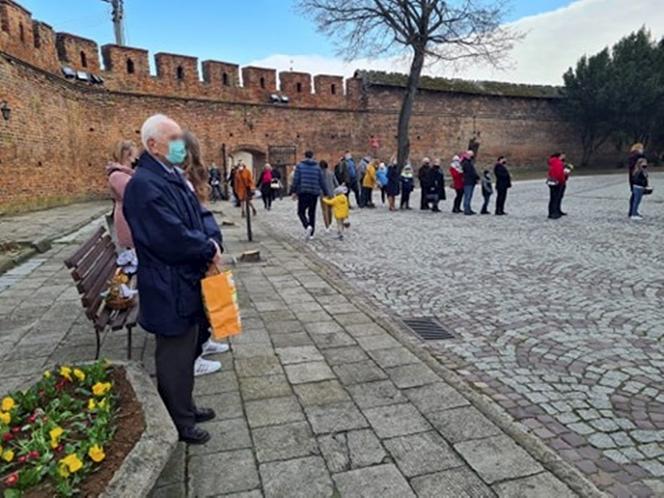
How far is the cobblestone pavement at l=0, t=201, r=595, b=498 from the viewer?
2.16 metres

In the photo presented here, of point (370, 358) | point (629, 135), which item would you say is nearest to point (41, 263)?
point (370, 358)

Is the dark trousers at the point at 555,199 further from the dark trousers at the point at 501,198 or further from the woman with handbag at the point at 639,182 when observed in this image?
the woman with handbag at the point at 639,182

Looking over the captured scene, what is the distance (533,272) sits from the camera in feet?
20.5

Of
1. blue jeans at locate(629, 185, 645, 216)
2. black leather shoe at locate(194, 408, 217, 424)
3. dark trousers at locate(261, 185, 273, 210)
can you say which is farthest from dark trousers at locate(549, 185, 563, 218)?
black leather shoe at locate(194, 408, 217, 424)

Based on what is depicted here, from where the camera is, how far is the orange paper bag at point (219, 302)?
7.47ft

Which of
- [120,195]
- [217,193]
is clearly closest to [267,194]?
[217,193]

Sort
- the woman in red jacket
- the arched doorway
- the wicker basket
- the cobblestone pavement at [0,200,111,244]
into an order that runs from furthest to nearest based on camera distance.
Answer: the arched doorway, the woman in red jacket, the cobblestone pavement at [0,200,111,244], the wicker basket

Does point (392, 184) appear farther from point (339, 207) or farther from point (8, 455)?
point (8, 455)

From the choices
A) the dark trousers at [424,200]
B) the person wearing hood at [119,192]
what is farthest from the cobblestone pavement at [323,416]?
the dark trousers at [424,200]

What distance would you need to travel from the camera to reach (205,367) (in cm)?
336

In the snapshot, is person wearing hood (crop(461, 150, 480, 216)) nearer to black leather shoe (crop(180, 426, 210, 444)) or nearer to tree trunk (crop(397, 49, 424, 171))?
tree trunk (crop(397, 49, 424, 171))

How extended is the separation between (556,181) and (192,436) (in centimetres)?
1106

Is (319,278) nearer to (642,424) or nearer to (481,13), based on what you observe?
(642,424)

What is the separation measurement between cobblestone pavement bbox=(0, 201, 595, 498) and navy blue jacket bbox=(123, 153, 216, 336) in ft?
2.48
